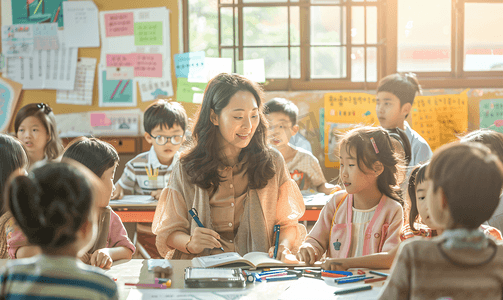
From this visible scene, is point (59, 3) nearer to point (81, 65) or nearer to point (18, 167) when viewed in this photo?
point (81, 65)

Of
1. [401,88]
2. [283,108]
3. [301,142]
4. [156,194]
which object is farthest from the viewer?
[301,142]

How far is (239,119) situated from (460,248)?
105 centimetres

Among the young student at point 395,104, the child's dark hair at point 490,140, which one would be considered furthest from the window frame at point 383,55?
the child's dark hair at point 490,140

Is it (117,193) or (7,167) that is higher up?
(7,167)

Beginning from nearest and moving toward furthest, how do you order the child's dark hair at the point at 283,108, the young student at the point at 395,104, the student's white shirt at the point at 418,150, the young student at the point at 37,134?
the young student at the point at 37,134 < the student's white shirt at the point at 418,150 < the young student at the point at 395,104 < the child's dark hair at the point at 283,108

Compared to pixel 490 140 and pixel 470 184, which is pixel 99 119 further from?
pixel 470 184

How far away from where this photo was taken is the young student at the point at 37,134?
9.09 feet

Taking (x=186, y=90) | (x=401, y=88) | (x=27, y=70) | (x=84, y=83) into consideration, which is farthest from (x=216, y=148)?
(x=27, y=70)

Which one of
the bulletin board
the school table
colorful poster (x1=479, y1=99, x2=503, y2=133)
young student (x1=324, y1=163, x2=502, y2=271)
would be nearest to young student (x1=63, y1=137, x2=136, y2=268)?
the school table

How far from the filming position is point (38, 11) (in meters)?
3.88

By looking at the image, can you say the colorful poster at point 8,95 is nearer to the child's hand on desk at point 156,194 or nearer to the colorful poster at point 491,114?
the child's hand on desk at point 156,194

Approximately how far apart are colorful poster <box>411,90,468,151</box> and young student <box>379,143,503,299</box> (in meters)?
3.35

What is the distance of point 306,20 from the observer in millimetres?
3906

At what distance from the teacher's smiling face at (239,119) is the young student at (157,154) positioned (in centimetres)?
126
